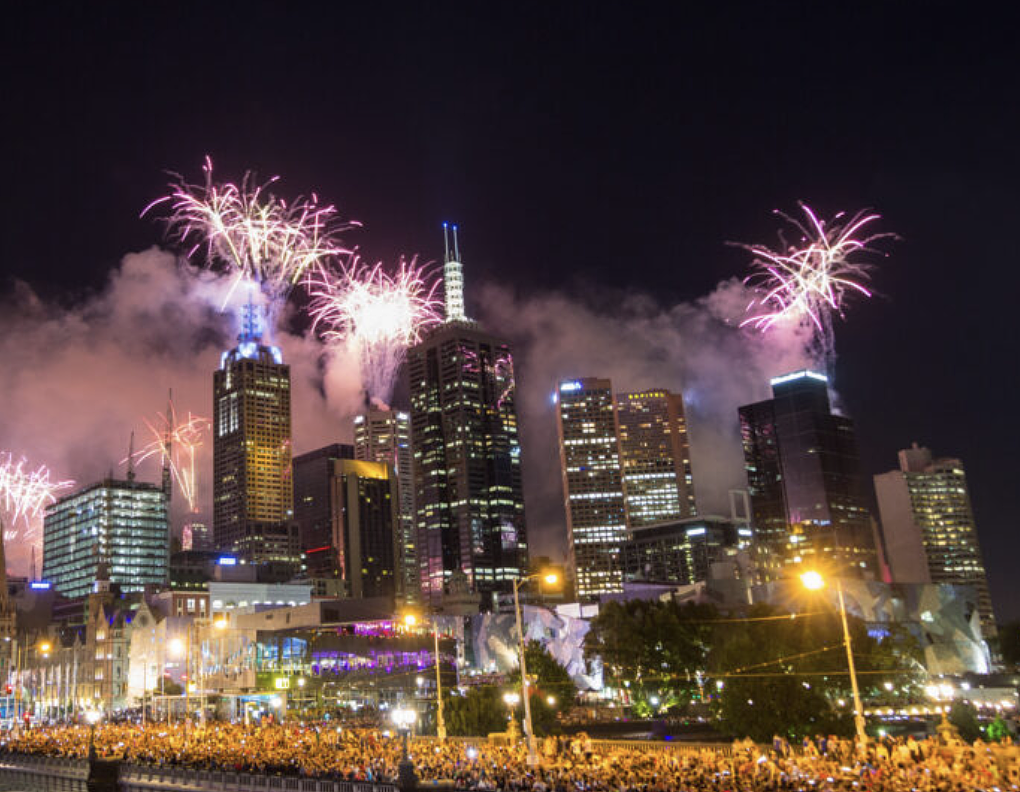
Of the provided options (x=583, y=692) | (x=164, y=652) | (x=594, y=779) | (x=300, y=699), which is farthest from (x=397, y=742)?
(x=164, y=652)

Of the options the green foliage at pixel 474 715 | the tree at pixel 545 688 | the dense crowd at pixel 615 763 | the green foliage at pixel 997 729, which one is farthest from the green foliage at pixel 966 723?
the green foliage at pixel 474 715

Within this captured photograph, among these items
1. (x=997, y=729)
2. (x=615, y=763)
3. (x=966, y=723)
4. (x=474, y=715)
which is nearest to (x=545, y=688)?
(x=474, y=715)

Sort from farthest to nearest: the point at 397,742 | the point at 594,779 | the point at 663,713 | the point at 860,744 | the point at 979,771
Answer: the point at 663,713 < the point at 397,742 < the point at 594,779 < the point at 860,744 < the point at 979,771

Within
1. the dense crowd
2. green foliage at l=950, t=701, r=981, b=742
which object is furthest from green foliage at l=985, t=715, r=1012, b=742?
the dense crowd

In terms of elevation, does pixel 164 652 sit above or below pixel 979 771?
above

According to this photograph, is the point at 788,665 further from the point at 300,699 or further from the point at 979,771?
the point at 300,699

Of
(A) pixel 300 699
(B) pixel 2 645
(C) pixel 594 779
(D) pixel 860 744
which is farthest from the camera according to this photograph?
(B) pixel 2 645

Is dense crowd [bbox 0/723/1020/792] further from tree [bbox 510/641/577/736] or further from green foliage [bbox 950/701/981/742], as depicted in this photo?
green foliage [bbox 950/701/981/742]

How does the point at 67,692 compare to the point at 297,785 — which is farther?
the point at 67,692
